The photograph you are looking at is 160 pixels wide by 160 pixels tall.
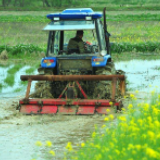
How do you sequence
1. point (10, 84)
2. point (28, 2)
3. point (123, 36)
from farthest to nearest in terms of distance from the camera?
point (28, 2)
point (123, 36)
point (10, 84)

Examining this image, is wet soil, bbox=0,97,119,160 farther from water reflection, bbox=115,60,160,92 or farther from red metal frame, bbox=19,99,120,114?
water reflection, bbox=115,60,160,92

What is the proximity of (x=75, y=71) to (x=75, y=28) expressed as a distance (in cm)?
111

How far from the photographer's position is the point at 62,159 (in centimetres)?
748

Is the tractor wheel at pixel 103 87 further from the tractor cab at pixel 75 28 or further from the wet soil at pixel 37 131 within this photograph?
the wet soil at pixel 37 131

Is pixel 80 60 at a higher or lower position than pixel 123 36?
lower

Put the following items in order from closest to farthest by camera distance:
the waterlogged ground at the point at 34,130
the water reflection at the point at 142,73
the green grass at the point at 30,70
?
the waterlogged ground at the point at 34,130 < the water reflection at the point at 142,73 < the green grass at the point at 30,70

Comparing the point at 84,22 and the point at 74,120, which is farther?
the point at 84,22

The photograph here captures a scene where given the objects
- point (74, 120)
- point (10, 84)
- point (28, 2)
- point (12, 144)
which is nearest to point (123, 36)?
point (10, 84)

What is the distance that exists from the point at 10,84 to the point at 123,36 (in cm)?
1861

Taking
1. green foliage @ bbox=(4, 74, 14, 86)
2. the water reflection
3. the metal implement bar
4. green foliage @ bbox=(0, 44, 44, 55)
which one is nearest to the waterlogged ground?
the metal implement bar

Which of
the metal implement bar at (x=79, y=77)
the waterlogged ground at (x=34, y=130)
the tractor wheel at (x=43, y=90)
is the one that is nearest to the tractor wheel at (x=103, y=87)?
the metal implement bar at (x=79, y=77)

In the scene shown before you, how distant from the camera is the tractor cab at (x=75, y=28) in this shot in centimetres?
1149

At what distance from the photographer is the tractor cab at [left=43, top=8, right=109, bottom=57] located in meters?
11.5

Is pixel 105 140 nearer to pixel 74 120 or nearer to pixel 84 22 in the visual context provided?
pixel 74 120
